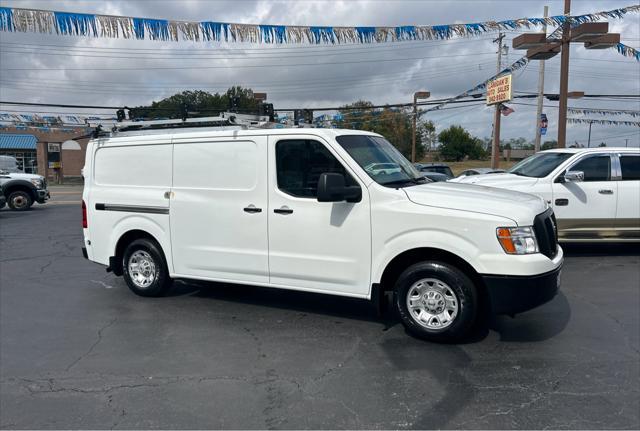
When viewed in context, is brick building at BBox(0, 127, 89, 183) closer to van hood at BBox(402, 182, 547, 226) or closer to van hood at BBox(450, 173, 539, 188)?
van hood at BBox(450, 173, 539, 188)

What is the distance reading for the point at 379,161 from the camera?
213 inches

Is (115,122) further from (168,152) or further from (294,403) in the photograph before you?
(294,403)

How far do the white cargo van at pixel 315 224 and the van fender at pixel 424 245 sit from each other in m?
0.01

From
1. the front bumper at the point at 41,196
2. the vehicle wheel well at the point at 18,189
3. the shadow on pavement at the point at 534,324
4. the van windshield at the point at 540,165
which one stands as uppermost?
the van windshield at the point at 540,165

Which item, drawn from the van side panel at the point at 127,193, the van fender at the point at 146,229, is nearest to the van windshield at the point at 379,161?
the van side panel at the point at 127,193

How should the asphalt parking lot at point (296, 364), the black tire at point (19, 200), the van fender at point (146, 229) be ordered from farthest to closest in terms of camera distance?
the black tire at point (19, 200) → the van fender at point (146, 229) → the asphalt parking lot at point (296, 364)

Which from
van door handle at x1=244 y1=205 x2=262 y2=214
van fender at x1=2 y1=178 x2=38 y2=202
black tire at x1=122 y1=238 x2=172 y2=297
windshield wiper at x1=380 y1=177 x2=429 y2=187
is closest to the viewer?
windshield wiper at x1=380 y1=177 x2=429 y2=187

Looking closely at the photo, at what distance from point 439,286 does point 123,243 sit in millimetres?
4183

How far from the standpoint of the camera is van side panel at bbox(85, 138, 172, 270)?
6191mm

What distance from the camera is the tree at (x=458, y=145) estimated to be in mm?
78544

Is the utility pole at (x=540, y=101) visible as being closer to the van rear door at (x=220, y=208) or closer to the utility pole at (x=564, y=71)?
the utility pole at (x=564, y=71)

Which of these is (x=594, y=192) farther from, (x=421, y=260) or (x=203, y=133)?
(x=203, y=133)

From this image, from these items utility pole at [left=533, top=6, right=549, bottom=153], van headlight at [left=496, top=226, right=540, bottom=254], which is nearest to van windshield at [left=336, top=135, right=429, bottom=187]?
Answer: van headlight at [left=496, top=226, right=540, bottom=254]

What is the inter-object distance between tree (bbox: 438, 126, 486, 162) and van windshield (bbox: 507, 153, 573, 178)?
7029cm
